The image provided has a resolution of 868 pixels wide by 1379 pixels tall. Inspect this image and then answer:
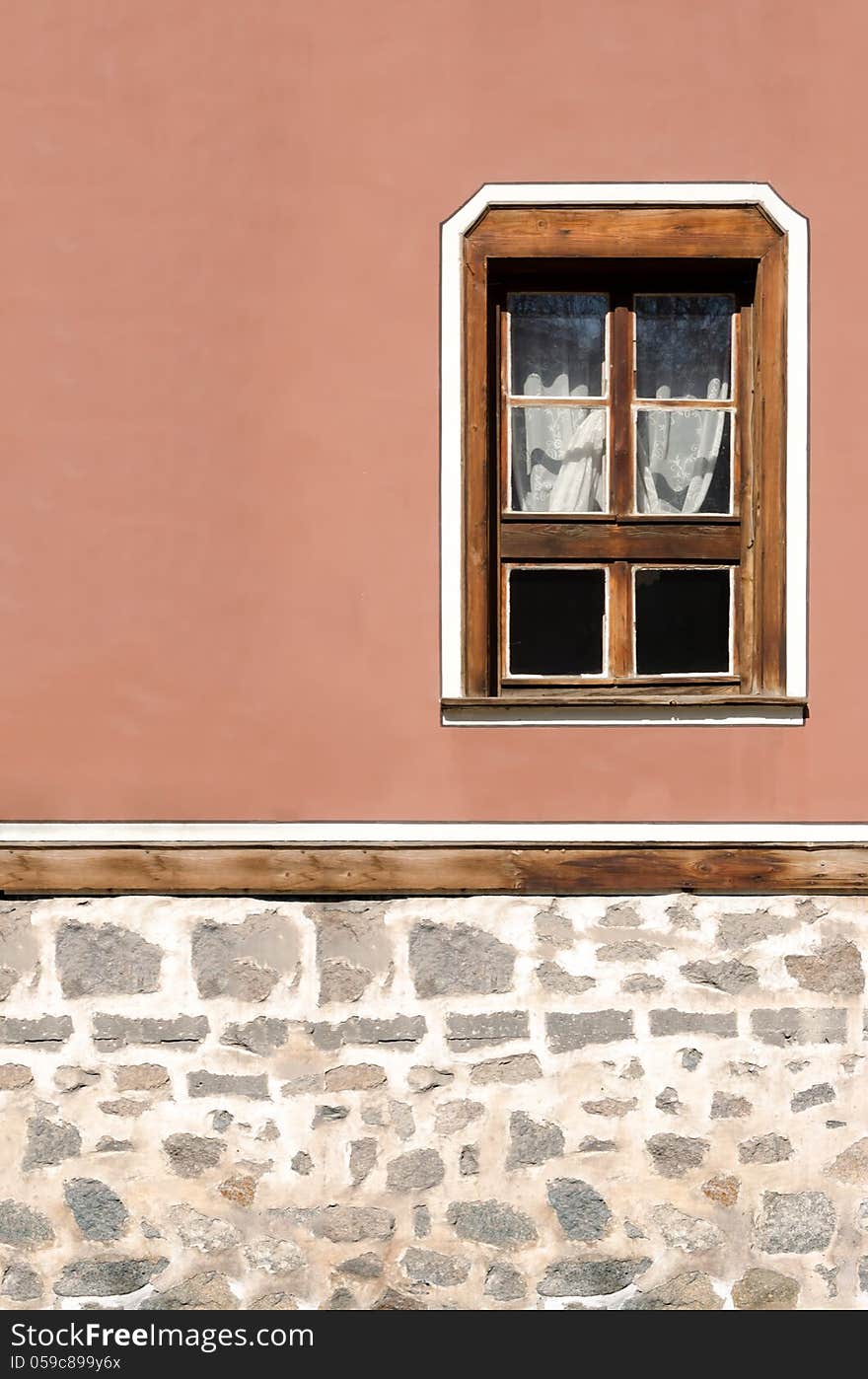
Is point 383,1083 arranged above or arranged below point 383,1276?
above

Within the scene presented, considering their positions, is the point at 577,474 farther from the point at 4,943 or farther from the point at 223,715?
the point at 4,943

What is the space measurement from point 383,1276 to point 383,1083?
639 mm

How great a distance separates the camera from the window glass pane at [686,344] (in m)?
3.78

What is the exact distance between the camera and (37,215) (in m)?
3.59

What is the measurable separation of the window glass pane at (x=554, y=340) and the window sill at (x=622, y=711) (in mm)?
1106

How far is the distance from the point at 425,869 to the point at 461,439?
145 cm

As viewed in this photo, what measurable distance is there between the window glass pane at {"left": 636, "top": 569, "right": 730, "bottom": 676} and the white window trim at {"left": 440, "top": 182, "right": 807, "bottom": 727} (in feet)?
0.80

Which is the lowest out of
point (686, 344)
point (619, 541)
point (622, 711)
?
point (622, 711)

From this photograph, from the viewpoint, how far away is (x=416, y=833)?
3574mm

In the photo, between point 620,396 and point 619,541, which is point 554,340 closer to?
point 620,396

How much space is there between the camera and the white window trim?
3582mm

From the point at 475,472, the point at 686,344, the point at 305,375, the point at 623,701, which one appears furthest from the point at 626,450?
the point at 305,375

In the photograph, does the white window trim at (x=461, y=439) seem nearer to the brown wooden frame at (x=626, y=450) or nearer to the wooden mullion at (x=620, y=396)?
the brown wooden frame at (x=626, y=450)

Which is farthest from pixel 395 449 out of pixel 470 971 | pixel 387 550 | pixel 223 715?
pixel 470 971
